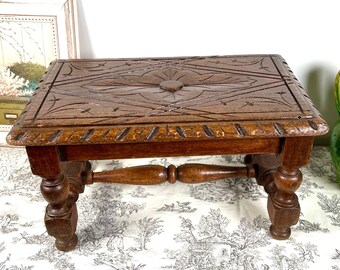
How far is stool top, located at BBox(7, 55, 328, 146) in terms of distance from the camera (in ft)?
3.72

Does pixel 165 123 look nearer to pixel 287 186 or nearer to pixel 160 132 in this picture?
pixel 160 132

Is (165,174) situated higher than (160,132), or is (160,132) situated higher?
(160,132)

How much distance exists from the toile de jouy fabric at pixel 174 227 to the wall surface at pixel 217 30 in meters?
0.40

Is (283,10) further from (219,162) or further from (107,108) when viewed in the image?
(107,108)

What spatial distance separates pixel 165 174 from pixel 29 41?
66 cm

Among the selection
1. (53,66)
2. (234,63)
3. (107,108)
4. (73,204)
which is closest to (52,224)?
(73,204)

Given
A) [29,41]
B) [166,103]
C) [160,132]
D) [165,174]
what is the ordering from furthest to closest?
1. [29,41]
2. [165,174]
3. [166,103]
4. [160,132]

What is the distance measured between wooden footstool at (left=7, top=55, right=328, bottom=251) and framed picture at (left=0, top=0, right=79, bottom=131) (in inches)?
6.0

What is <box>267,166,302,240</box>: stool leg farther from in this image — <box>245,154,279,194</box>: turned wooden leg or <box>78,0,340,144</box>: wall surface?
<box>78,0,340,144</box>: wall surface

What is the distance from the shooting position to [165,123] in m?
1.16

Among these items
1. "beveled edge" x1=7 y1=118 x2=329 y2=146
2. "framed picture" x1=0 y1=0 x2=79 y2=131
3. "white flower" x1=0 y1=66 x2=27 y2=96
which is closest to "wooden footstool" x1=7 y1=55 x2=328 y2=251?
"beveled edge" x1=7 y1=118 x2=329 y2=146

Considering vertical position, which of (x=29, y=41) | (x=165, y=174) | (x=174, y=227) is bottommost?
(x=174, y=227)

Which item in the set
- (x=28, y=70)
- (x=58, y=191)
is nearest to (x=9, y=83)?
(x=28, y=70)

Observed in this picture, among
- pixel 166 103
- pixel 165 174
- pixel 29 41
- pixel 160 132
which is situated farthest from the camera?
pixel 29 41
